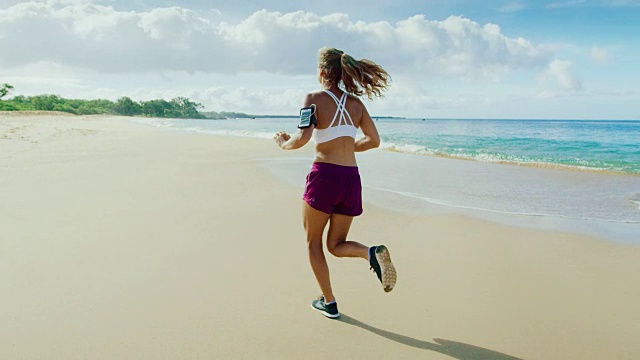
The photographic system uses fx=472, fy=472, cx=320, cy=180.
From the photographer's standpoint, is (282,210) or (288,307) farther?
(282,210)

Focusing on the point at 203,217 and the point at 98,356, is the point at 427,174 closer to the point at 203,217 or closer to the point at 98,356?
the point at 203,217

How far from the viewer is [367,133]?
3.51m

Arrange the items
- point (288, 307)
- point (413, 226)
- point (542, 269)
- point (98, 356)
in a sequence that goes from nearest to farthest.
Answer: point (98, 356), point (288, 307), point (542, 269), point (413, 226)

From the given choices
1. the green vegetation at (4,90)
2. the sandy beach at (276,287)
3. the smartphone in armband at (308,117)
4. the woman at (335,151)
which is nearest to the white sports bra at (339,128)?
→ the woman at (335,151)

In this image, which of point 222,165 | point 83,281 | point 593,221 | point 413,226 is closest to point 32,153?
point 222,165

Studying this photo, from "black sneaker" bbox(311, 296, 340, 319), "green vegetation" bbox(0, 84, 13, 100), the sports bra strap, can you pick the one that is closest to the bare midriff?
the sports bra strap

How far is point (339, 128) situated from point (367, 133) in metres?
0.31

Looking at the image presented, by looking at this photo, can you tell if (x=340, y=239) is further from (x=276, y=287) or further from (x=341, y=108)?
(x=341, y=108)

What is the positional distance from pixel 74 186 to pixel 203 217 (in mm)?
3076

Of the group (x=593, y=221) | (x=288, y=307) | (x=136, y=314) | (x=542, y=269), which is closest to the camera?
(x=136, y=314)

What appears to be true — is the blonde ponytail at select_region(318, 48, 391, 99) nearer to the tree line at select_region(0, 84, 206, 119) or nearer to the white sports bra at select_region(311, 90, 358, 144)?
the white sports bra at select_region(311, 90, 358, 144)

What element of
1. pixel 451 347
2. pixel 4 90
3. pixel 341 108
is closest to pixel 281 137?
pixel 341 108

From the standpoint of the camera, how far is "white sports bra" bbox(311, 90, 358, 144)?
3.29 m

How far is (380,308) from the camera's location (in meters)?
3.63
